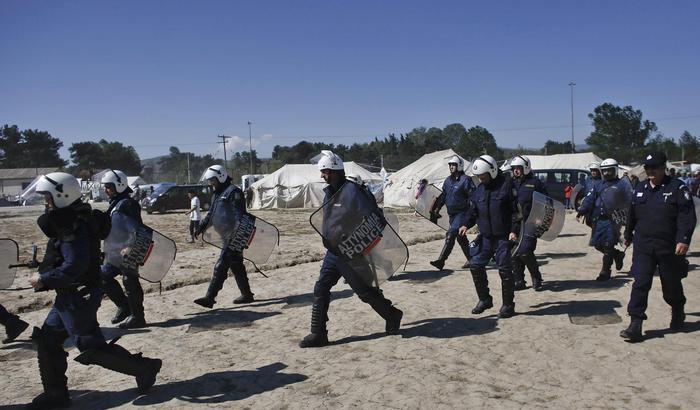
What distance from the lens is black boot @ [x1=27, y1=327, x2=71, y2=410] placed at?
4.13 metres

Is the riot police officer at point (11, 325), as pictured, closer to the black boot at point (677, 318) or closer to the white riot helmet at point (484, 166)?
the white riot helmet at point (484, 166)

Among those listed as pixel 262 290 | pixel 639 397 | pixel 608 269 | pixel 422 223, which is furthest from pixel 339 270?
pixel 422 223

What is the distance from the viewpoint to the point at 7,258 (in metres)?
5.97

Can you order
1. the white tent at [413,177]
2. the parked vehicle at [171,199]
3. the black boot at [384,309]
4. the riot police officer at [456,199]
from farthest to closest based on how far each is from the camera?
1. the parked vehicle at [171,199]
2. the white tent at [413,177]
3. the riot police officer at [456,199]
4. the black boot at [384,309]

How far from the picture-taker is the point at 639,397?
393cm

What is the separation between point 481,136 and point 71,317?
82954mm

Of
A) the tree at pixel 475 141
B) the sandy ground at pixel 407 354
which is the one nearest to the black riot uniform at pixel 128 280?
the sandy ground at pixel 407 354

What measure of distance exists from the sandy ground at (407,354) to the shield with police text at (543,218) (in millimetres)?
769

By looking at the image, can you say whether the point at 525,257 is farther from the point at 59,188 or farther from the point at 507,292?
the point at 59,188

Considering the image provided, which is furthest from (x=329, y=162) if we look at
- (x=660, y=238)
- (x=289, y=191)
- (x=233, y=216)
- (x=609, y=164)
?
(x=289, y=191)

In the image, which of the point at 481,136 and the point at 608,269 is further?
the point at 481,136

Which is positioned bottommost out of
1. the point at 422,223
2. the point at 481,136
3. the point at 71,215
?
the point at 422,223

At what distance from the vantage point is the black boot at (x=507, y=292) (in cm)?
616

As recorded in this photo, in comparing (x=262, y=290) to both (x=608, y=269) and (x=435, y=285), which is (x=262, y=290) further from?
(x=608, y=269)
